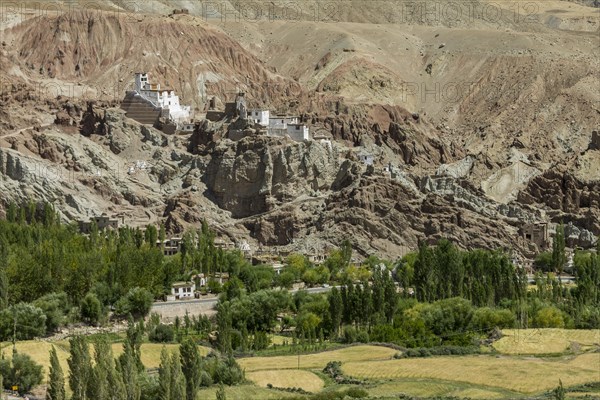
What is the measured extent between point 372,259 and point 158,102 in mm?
30185

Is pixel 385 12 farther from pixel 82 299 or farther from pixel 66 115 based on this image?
pixel 82 299

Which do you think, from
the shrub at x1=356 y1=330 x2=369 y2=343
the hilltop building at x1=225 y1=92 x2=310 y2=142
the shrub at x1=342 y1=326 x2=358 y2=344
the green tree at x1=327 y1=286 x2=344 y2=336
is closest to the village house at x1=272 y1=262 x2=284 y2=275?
the hilltop building at x1=225 y1=92 x2=310 y2=142

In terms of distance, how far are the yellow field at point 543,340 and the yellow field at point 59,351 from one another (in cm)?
1659

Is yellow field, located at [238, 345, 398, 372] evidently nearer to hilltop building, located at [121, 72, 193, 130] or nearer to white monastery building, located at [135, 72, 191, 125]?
hilltop building, located at [121, 72, 193, 130]

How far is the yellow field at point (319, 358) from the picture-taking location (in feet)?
244

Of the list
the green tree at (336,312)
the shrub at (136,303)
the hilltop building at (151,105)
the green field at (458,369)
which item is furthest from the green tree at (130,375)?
the hilltop building at (151,105)

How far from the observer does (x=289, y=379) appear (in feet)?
232

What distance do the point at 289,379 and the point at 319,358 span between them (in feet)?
21.5

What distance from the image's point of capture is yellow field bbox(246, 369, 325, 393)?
229ft

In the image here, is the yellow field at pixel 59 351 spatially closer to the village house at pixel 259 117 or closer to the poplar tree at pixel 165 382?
the poplar tree at pixel 165 382

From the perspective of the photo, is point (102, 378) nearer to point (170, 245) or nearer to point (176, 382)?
point (176, 382)

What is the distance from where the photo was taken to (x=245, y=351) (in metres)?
79.4

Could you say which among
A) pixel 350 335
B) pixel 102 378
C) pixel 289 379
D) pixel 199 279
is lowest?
pixel 289 379

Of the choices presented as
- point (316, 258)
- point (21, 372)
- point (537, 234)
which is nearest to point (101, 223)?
point (316, 258)
